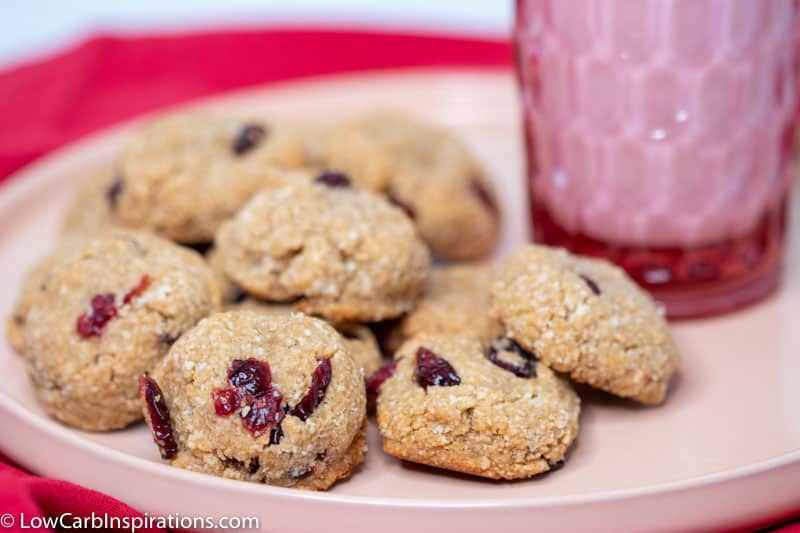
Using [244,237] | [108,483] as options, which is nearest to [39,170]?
[244,237]

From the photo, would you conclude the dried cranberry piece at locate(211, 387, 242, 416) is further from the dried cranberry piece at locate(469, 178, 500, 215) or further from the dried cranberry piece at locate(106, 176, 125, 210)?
the dried cranberry piece at locate(469, 178, 500, 215)

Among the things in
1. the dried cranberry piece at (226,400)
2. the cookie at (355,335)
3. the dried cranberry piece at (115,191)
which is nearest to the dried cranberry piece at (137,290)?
the cookie at (355,335)

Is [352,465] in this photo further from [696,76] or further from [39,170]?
[39,170]

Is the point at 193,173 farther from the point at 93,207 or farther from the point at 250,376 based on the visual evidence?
the point at 250,376

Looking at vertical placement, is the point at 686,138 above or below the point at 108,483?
above

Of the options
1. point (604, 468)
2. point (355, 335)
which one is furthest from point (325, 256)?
point (604, 468)
